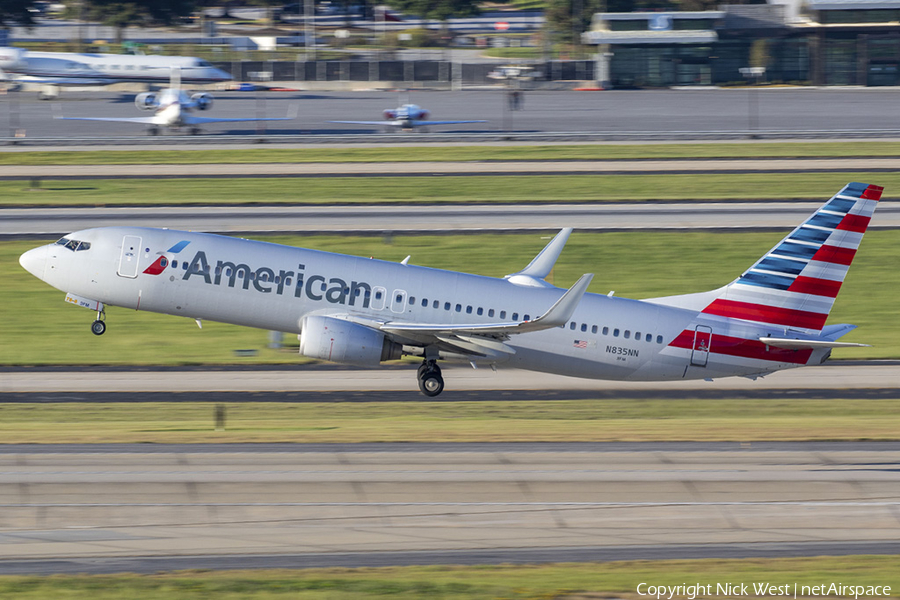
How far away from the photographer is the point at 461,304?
3828 centimetres

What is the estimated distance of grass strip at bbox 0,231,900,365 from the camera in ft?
148

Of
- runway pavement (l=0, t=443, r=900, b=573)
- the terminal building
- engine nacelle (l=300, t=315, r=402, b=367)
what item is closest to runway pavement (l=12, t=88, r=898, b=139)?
the terminal building

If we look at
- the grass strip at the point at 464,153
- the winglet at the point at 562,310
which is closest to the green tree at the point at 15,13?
the grass strip at the point at 464,153

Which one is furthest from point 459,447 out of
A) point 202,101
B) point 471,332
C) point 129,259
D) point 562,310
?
point 202,101

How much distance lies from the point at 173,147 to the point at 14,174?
16586 millimetres

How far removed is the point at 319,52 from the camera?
7101 inches

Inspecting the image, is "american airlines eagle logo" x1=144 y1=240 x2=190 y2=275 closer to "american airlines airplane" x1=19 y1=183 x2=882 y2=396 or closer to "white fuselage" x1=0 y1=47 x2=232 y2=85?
"american airlines airplane" x1=19 y1=183 x2=882 y2=396

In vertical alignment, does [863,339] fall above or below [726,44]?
below

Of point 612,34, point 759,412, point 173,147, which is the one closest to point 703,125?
point 612,34

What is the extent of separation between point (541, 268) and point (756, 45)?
11362cm

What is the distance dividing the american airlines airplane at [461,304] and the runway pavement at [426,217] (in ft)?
83.2

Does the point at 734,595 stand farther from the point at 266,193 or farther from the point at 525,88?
the point at 525,88

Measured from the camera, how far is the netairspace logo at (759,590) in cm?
2191

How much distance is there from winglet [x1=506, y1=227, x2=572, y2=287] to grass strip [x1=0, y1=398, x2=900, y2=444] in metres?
4.48
